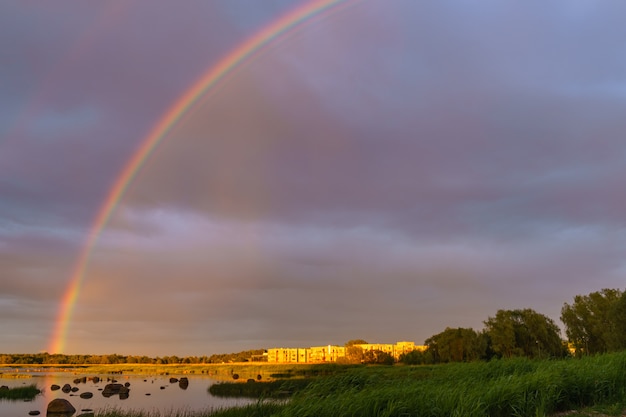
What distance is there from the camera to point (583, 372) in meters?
17.4

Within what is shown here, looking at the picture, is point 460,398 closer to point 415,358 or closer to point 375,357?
point 415,358

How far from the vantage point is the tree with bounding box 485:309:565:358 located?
257 ft

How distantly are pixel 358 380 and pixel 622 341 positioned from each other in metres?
51.8

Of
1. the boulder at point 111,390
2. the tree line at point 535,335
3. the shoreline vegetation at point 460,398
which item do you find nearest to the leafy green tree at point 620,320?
the tree line at point 535,335

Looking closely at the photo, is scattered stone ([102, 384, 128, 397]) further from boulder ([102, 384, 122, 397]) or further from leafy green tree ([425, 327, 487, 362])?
leafy green tree ([425, 327, 487, 362])

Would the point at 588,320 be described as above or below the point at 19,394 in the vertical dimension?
above

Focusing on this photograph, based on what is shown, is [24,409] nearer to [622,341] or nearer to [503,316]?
[622,341]

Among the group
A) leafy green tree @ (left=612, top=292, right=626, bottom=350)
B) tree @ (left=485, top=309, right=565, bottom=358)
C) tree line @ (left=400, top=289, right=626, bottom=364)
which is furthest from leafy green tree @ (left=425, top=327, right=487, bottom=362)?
leafy green tree @ (left=612, top=292, right=626, bottom=350)

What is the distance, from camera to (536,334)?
78625mm

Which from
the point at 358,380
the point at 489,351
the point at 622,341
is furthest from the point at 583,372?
the point at 489,351

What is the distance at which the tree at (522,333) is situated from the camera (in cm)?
7831

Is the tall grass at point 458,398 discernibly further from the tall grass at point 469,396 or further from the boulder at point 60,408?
the boulder at point 60,408

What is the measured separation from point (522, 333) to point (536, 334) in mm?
2420

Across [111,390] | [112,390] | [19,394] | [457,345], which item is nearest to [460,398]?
[19,394]
